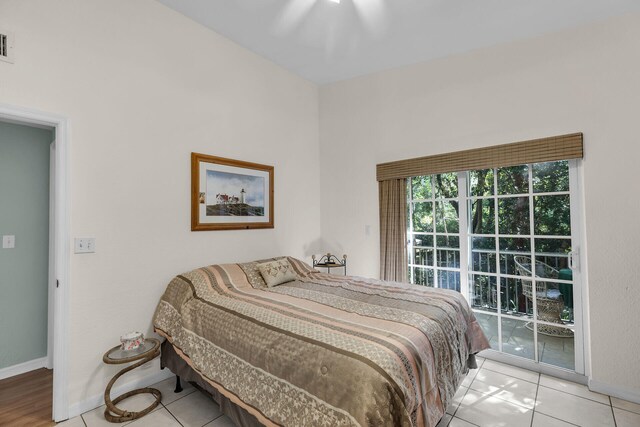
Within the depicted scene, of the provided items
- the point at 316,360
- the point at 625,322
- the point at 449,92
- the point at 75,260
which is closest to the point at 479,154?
the point at 449,92

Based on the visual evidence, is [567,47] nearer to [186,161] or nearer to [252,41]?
[252,41]

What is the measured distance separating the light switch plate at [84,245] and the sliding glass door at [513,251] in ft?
9.72

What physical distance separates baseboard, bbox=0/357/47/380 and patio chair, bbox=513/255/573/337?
4.38m

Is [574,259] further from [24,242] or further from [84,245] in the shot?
[24,242]

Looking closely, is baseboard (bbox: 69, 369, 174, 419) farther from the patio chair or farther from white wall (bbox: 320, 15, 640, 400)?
the patio chair

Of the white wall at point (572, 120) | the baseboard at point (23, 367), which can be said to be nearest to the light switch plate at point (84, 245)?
the baseboard at point (23, 367)

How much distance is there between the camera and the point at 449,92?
3.03 metres

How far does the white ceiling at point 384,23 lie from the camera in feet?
7.75

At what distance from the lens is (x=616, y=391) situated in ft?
7.39

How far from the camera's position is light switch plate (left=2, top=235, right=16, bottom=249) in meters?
2.46

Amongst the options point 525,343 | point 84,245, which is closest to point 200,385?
point 84,245

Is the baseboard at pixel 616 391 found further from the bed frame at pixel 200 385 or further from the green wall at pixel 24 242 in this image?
the green wall at pixel 24 242

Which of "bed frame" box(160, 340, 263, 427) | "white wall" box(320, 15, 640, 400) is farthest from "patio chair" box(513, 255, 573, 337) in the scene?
"bed frame" box(160, 340, 263, 427)

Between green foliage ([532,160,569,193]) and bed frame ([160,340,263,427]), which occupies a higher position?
green foliage ([532,160,569,193])
